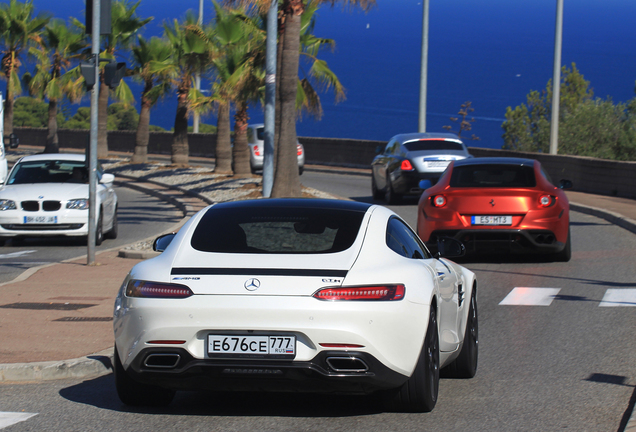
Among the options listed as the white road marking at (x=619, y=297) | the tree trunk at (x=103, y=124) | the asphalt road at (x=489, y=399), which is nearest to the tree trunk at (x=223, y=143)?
the tree trunk at (x=103, y=124)

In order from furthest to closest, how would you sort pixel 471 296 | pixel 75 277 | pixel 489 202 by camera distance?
pixel 489 202
pixel 75 277
pixel 471 296

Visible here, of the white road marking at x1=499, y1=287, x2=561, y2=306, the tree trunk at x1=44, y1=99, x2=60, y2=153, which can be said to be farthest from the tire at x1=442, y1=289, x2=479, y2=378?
the tree trunk at x1=44, y1=99, x2=60, y2=153

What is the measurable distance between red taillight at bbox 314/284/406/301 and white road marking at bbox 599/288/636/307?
552cm

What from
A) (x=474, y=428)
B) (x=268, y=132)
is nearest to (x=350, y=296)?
(x=474, y=428)

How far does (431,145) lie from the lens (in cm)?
2312

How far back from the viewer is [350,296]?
5.15 m

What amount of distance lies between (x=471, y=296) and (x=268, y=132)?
43.8 ft

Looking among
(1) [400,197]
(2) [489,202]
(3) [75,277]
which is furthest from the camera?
(1) [400,197]

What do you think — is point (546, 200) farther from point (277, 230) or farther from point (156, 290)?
point (156, 290)

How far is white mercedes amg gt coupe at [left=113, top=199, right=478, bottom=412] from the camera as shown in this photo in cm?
511

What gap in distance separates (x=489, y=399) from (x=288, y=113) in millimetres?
15851

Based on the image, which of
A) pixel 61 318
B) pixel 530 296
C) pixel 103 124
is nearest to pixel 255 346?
pixel 61 318

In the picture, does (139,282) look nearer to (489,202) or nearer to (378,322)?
(378,322)

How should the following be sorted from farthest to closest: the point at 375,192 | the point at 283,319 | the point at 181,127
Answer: the point at 181,127
the point at 375,192
the point at 283,319
